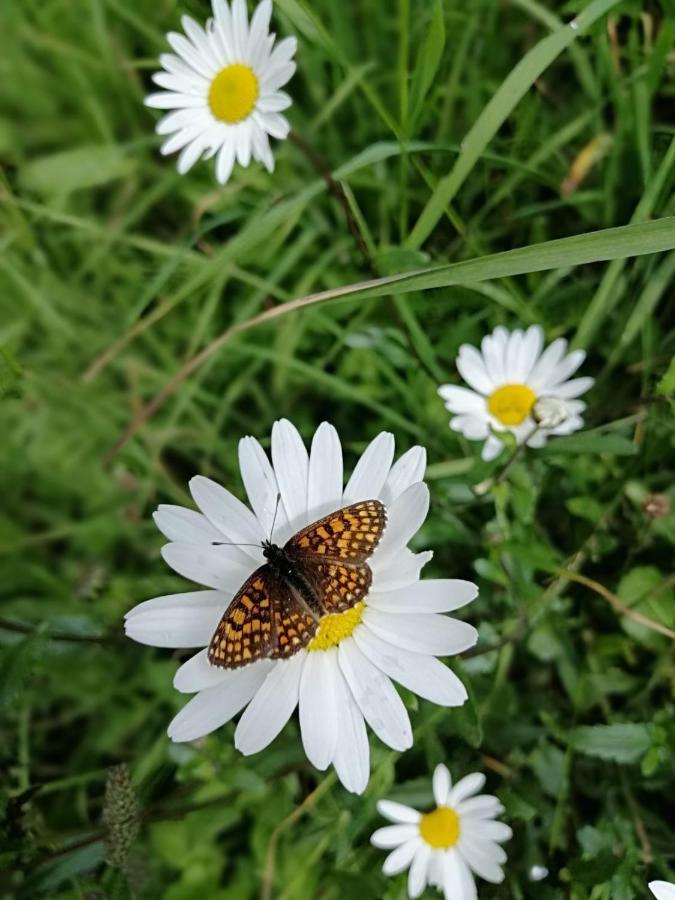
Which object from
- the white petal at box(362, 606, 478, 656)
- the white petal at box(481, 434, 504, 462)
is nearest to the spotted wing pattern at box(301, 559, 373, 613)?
the white petal at box(362, 606, 478, 656)

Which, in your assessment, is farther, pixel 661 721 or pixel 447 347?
pixel 447 347

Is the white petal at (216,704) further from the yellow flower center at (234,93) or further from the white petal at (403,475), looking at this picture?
the yellow flower center at (234,93)

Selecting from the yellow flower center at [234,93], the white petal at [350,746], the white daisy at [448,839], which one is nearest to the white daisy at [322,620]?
the white petal at [350,746]

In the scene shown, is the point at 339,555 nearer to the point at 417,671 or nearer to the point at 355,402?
the point at 417,671

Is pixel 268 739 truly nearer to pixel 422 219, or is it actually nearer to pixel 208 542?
pixel 208 542

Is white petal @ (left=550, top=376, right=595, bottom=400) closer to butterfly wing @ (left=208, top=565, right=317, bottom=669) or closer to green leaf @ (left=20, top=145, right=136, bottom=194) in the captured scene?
butterfly wing @ (left=208, top=565, right=317, bottom=669)

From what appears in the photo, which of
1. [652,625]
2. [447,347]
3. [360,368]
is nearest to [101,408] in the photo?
[360,368]
